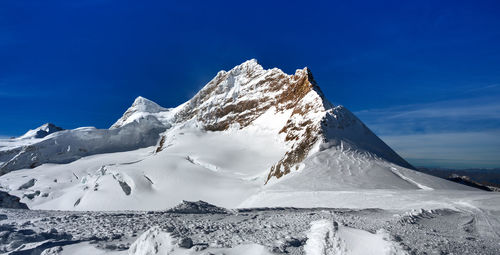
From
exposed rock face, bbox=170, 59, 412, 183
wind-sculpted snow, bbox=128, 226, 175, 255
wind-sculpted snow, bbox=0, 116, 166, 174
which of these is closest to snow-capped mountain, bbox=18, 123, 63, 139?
wind-sculpted snow, bbox=0, 116, 166, 174

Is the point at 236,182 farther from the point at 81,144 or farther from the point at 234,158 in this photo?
the point at 81,144

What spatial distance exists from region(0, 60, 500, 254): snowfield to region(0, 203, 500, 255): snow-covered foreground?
0.04 m

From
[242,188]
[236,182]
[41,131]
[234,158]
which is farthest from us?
[41,131]

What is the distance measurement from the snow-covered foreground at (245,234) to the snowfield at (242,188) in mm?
36

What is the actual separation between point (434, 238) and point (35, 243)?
932cm

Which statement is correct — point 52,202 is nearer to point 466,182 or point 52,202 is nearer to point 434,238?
point 434,238

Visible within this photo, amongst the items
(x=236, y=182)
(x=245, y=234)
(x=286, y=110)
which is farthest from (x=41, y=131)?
(x=245, y=234)

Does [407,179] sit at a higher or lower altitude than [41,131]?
lower

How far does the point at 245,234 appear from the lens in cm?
757

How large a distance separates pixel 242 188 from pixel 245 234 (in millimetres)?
23359

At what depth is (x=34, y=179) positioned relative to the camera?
44469 millimetres

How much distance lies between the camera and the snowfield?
7.07m

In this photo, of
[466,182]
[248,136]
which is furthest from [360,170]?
[248,136]

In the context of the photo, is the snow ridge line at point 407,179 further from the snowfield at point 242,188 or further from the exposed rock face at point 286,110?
the exposed rock face at point 286,110
